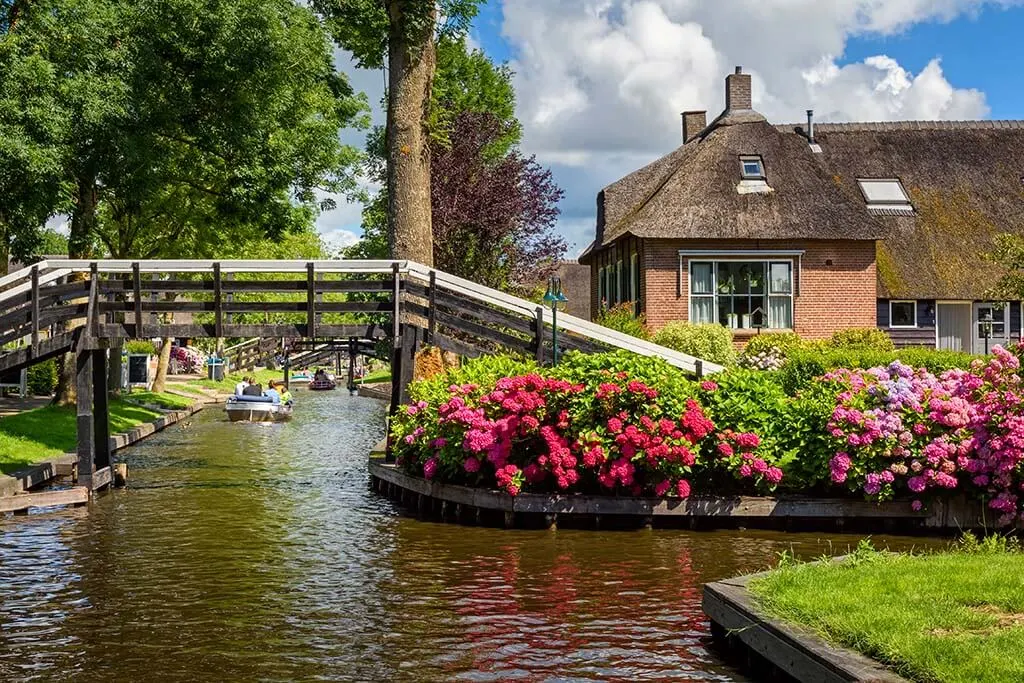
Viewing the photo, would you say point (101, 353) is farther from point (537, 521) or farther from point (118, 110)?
point (537, 521)

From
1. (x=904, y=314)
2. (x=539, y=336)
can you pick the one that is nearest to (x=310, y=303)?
(x=539, y=336)

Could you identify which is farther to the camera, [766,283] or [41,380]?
[41,380]

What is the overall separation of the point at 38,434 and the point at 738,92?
24.7 m

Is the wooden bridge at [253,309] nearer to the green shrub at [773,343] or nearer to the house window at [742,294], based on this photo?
the green shrub at [773,343]

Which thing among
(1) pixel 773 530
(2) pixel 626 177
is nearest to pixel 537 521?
(1) pixel 773 530

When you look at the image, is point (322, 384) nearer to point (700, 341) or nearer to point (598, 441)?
point (700, 341)

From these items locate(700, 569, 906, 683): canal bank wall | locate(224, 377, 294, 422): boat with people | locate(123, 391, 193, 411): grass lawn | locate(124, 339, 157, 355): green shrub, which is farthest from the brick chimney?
locate(700, 569, 906, 683): canal bank wall

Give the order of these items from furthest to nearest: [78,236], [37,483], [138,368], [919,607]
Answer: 1. [138,368]
2. [78,236]
3. [37,483]
4. [919,607]

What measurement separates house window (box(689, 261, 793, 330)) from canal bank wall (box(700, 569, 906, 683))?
79.9 feet

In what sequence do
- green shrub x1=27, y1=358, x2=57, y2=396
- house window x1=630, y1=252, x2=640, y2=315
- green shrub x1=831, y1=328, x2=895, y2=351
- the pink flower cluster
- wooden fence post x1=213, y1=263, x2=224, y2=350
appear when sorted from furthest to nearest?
green shrub x1=27, y1=358, x2=57, y2=396
house window x1=630, y1=252, x2=640, y2=315
green shrub x1=831, y1=328, x2=895, y2=351
wooden fence post x1=213, y1=263, x2=224, y2=350
the pink flower cluster

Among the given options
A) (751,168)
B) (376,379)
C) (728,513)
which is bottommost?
(728,513)

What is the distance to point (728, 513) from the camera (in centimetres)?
1664

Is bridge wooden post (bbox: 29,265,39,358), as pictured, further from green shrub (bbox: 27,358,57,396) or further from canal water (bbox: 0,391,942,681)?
green shrub (bbox: 27,358,57,396)

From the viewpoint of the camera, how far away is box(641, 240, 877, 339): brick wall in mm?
34969
